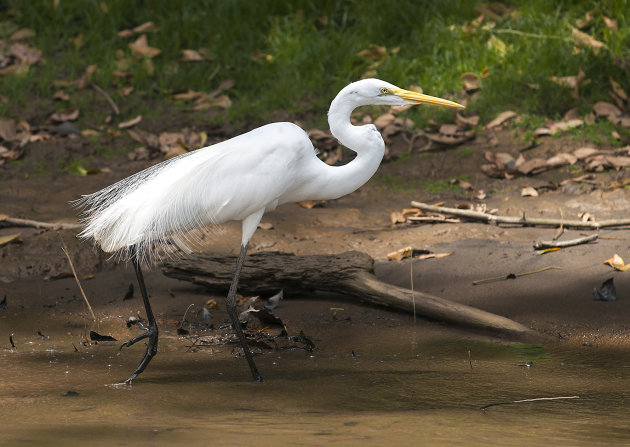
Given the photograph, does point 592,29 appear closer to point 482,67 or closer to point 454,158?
point 482,67

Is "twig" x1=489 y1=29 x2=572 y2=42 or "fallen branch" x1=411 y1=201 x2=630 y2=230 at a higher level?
"twig" x1=489 y1=29 x2=572 y2=42

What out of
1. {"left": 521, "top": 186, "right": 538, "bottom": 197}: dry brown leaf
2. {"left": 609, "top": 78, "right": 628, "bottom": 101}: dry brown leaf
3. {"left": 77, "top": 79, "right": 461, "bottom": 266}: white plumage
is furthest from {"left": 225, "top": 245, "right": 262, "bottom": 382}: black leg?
{"left": 609, "top": 78, "right": 628, "bottom": 101}: dry brown leaf

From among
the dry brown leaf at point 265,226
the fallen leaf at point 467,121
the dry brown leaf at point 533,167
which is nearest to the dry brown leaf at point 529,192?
the dry brown leaf at point 533,167

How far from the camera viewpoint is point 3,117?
27.1 ft

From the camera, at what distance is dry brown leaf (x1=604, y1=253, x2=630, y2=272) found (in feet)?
16.7

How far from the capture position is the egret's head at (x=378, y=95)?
4.70 meters

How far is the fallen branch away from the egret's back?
1796mm

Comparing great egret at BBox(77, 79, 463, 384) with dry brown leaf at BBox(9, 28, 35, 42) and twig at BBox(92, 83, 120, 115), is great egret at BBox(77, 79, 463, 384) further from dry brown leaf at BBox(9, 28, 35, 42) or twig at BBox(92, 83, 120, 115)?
dry brown leaf at BBox(9, 28, 35, 42)

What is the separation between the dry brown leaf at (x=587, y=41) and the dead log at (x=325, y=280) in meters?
4.27

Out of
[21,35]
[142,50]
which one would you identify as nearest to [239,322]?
[142,50]

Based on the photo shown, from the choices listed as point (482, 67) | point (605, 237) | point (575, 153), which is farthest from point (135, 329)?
point (482, 67)

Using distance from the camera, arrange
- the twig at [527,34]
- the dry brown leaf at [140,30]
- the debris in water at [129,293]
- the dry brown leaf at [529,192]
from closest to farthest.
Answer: the debris in water at [129,293] → the dry brown leaf at [529,192] → the twig at [527,34] → the dry brown leaf at [140,30]

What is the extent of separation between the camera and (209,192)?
180 inches

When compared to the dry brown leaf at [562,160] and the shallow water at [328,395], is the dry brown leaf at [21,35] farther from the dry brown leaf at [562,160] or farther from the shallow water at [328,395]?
the dry brown leaf at [562,160]
